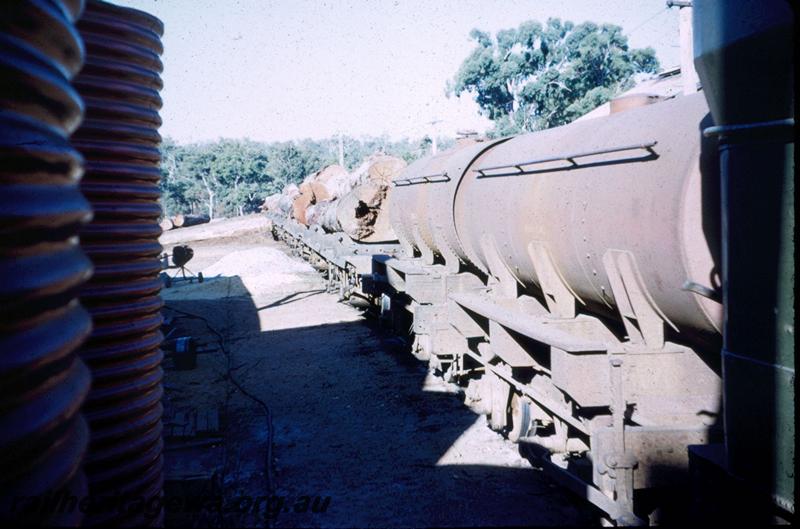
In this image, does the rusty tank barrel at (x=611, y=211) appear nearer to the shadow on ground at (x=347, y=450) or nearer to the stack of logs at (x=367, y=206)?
the shadow on ground at (x=347, y=450)

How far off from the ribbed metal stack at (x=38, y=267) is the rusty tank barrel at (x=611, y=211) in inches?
113

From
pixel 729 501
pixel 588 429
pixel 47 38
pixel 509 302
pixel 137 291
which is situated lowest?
pixel 588 429

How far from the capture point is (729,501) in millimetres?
2369

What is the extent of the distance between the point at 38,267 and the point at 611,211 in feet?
11.4

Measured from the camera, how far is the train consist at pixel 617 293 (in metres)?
2.88

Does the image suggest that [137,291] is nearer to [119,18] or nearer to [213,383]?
[119,18]

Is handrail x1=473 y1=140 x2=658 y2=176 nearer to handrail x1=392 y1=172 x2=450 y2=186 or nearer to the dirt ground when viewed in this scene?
handrail x1=392 y1=172 x2=450 y2=186

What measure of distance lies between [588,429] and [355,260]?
27.1 ft

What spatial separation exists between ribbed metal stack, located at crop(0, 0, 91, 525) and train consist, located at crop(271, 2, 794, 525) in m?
2.27

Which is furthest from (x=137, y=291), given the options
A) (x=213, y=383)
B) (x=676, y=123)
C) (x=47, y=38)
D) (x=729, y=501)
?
(x=213, y=383)

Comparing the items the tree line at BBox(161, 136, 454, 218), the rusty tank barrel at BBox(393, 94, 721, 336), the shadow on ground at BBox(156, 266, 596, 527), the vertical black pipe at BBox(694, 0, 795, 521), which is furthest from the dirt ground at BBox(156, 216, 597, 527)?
the tree line at BBox(161, 136, 454, 218)

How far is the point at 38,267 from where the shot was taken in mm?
807

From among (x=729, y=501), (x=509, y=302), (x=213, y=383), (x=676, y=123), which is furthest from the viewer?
(x=213, y=383)

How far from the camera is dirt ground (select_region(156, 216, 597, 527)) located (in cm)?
443
